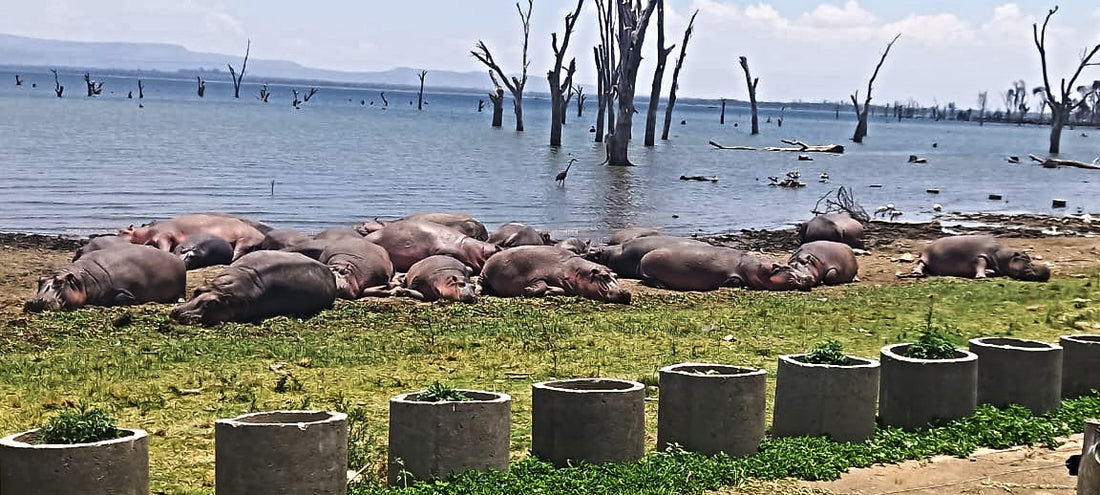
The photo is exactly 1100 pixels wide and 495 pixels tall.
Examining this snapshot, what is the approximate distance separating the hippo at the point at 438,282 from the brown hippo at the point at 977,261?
7.27 metres

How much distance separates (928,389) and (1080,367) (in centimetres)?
194

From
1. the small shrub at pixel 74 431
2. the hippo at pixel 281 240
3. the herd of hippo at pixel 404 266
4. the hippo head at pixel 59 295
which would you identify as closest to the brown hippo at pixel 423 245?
the herd of hippo at pixel 404 266

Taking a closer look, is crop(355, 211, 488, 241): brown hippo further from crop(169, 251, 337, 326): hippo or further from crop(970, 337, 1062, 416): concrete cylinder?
crop(970, 337, 1062, 416): concrete cylinder

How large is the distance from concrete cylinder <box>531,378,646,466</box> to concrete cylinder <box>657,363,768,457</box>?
1.12 feet

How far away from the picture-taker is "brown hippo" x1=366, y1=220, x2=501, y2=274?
1770 centimetres

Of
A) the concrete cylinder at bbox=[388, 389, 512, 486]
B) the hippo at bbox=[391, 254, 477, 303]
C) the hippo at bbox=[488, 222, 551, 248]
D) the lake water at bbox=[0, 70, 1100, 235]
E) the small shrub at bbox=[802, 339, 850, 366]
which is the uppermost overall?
the small shrub at bbox=[802, 339, 850, 366]

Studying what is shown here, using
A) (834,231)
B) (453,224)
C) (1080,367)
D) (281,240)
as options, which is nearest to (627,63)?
(834,231)

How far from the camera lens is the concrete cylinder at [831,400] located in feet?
26.1

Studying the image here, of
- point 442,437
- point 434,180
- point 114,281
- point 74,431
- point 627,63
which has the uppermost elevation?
point 627,63

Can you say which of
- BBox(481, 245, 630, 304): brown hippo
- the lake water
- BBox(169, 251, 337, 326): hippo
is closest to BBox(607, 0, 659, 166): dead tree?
the lake water

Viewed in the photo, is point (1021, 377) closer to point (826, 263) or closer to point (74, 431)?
point (74, 431)

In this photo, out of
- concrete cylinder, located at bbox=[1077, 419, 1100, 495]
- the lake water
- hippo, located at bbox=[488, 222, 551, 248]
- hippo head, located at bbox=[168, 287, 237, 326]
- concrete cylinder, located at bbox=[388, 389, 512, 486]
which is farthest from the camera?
the lake water

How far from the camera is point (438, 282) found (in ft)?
51.1

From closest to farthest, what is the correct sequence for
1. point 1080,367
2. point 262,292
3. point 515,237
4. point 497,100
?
point 1080,367
point 262,292
point 515,237
point 497,100
